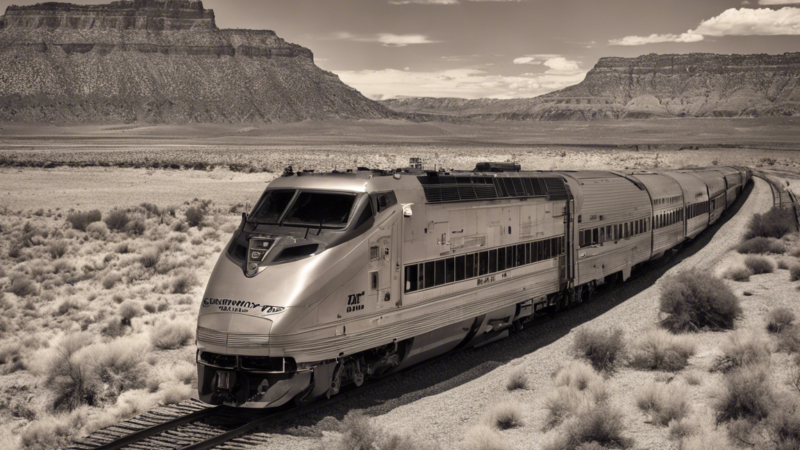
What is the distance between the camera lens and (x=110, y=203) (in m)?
45.1

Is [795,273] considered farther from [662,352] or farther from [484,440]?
[484,440]

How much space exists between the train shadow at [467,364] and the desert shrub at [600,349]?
5.99 feet

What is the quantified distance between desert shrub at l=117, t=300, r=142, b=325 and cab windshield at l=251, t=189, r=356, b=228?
7.59 meters

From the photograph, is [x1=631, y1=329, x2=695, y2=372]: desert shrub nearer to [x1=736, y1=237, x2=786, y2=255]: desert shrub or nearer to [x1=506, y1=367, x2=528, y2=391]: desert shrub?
[x1=506, y1=367, x2=528, y2=391]: desert shrub

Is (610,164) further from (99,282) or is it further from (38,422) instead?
(38,422)

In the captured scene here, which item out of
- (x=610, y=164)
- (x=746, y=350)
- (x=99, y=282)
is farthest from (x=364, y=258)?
(x=610, y=164)

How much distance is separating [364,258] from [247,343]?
7.71ft

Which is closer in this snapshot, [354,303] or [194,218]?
[354,303]

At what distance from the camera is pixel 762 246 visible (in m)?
26.4

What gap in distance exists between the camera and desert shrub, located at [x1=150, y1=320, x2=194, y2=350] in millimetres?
16688

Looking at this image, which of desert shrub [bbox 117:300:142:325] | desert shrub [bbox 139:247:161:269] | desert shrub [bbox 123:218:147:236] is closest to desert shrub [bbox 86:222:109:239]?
desert shrub [bbox 123:218:147:236]

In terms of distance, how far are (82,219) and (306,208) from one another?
1011 inches

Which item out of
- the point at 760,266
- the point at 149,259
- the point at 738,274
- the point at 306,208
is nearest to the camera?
the point at 306,208

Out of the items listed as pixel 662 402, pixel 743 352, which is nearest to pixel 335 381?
pixel 662 402
